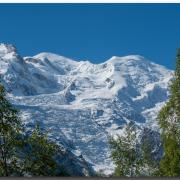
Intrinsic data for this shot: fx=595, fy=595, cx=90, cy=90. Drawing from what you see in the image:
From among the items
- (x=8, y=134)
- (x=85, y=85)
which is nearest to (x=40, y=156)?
(x=8, y=134)

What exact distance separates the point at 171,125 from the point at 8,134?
399 cm

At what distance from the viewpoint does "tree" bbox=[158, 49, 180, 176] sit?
45.6 feet

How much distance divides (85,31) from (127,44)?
108 cm

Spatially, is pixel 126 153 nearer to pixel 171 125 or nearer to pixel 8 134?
pixel 171 125

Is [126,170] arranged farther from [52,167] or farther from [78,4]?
[78,4]

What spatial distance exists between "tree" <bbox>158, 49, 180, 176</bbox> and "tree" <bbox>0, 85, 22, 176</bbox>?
3.44 metres

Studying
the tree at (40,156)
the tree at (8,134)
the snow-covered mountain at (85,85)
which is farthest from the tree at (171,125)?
the tree at (8,134)

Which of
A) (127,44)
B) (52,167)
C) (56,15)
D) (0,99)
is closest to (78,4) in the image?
(56,15)

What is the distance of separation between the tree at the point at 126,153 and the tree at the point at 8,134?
2.60 meters

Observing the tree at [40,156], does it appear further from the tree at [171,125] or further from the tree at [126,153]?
the tree at [171,125]

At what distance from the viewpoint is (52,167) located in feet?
44.3

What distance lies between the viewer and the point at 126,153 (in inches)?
604

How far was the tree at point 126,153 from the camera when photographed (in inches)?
570

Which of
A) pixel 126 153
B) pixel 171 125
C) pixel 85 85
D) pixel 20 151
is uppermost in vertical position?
pixel 85 85
